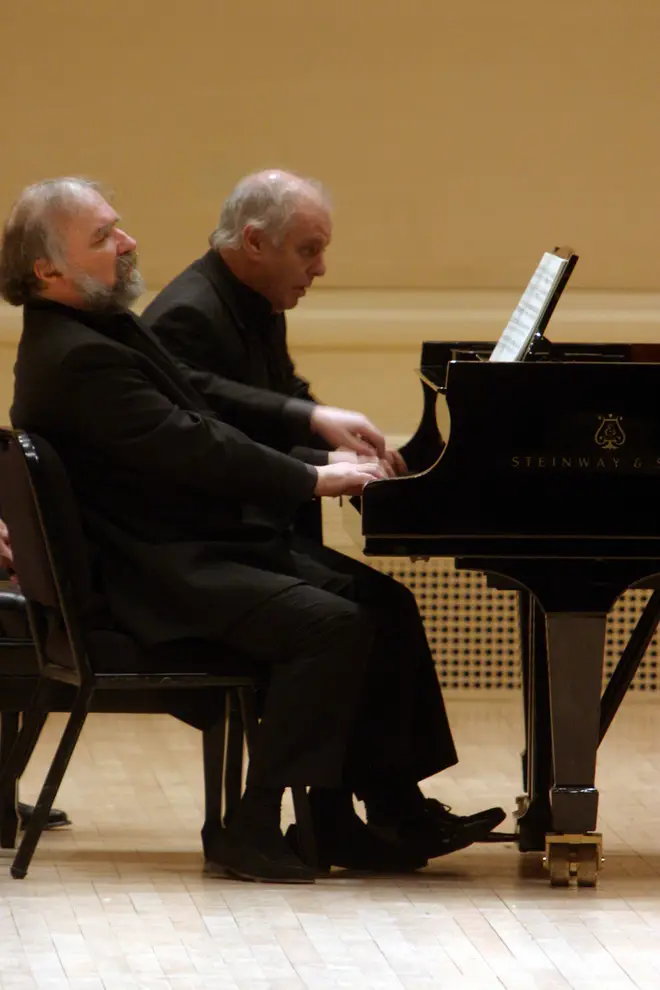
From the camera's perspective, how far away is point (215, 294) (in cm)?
403

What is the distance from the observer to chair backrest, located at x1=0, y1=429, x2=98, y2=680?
352 centimetres

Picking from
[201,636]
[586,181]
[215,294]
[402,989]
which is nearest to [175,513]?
[201,636]

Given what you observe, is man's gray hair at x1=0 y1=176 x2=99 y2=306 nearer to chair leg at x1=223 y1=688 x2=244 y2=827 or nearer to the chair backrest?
the chair backrest

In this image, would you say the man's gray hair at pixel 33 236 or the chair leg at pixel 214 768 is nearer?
the man's gray hair at pixel 33 236

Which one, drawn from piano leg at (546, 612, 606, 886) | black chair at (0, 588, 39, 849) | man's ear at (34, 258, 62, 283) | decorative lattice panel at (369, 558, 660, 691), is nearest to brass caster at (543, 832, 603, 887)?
piano leg at (546, 612, 606, 886)

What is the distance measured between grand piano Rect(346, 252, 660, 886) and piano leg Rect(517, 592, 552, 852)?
1.11ft

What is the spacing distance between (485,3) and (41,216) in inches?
106

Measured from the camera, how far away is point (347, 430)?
3916mm

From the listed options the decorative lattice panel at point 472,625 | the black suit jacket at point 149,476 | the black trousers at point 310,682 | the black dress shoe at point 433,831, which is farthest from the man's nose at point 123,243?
the decorative lattice panel at point 472,625

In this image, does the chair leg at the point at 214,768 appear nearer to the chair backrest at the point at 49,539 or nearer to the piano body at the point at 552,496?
the chair backrest at the point at 49,539

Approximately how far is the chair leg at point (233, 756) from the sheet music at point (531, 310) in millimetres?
871

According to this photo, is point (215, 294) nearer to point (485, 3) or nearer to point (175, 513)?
point (175, 513)

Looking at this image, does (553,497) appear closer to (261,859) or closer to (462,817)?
(462,817)

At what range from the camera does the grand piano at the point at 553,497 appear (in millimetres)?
3525
